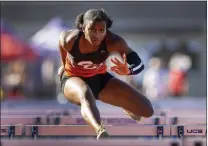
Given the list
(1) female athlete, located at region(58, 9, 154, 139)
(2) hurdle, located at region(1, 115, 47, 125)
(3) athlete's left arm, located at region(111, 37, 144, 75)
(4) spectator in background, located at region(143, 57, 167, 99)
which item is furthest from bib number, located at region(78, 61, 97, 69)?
(4) spectator in background, located at region(143, 57, 167, 99)

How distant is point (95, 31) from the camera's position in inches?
242

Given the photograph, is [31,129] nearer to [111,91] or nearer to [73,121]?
[111,91]

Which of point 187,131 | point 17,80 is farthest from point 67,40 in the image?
point 17,80

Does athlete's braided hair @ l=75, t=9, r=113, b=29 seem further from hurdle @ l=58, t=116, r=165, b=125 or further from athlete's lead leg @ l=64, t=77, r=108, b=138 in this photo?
hurdle @ l=58, t=116, r=165, b=125

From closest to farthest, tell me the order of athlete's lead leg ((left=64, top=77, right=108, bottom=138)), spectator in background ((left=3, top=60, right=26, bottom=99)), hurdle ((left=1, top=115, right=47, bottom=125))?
1. athlete's lead leg ((left=64, top=77, right=108, bottom=138))
2. hurdle ((left=1, top=115, right=47, bottom=125))
3. spectator in background ((left=3, top=60, right=26, bottom=99))

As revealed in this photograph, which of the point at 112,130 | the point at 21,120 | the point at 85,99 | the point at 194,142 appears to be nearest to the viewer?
the point at 85,99

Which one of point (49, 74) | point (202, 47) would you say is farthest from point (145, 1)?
point (49, 74)

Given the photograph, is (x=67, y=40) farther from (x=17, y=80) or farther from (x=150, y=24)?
(x=150, y=24)

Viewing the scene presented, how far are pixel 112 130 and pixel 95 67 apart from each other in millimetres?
733

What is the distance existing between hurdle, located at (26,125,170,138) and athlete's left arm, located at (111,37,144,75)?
59 cm

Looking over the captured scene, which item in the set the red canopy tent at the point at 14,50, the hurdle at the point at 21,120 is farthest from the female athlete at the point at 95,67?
the red canopy tent at the point at 14,50

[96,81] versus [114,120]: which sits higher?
[96,81]

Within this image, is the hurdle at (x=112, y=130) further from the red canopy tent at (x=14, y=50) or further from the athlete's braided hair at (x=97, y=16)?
the red canopy tent at (x=14, y=50)

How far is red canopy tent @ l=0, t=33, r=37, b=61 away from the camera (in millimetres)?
16984
